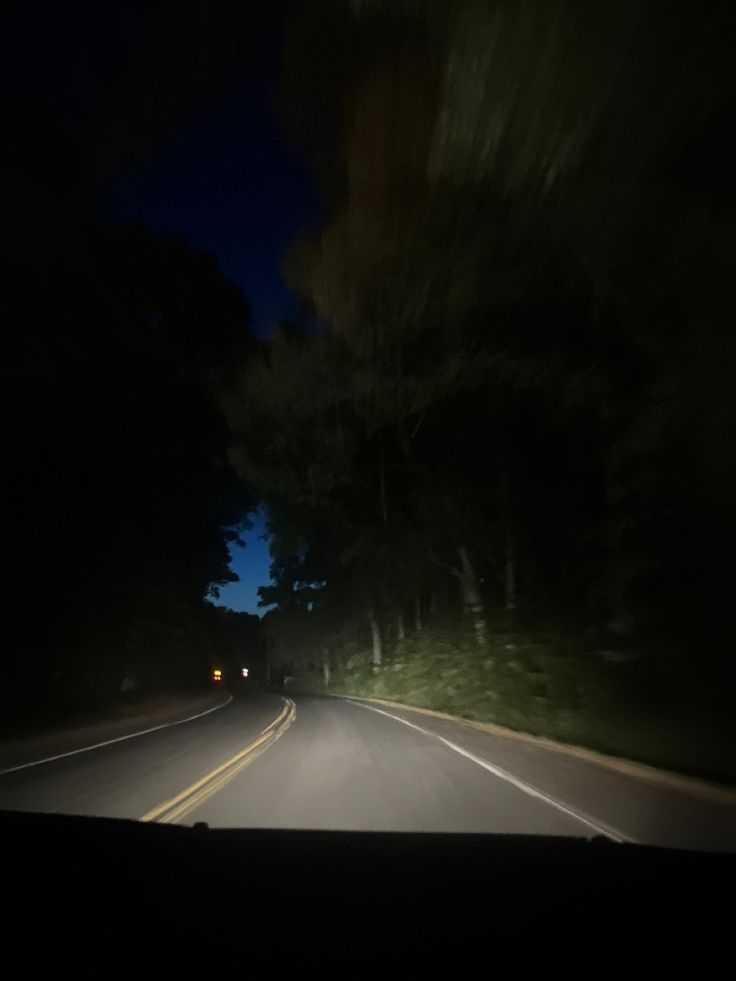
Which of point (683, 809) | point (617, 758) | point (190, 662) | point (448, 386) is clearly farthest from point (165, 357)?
point (190, 662)

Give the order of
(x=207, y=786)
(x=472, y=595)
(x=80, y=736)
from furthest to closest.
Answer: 1. (x=472, y=595)
2. (x=80, y=736)
3. (x=207, y=786)

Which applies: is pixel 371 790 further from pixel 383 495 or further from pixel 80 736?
pixel 383 495

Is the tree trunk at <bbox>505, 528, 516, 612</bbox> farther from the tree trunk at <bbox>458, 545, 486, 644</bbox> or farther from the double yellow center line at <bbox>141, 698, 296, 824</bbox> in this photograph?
the double yellow center line at <bbox>141, 698, 296, 824</bbox>

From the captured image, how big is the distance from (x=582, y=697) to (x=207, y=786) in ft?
32.1

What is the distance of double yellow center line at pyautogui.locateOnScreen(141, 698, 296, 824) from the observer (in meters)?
8.43

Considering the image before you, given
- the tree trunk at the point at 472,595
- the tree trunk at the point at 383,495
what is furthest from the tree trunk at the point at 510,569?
the tree trunk at the point at 383,495

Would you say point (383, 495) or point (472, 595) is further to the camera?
point (383, 495)

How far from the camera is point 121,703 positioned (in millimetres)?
30109

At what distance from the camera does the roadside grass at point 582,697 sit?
11.9 metres

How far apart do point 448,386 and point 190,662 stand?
1845 inches

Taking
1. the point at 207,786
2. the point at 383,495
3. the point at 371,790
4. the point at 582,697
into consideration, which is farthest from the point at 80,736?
the point at 383,495

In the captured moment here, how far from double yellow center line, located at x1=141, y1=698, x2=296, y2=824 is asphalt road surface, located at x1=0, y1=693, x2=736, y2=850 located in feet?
0.06

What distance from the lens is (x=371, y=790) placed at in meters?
9.96

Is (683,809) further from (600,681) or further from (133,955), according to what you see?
(600,681)
